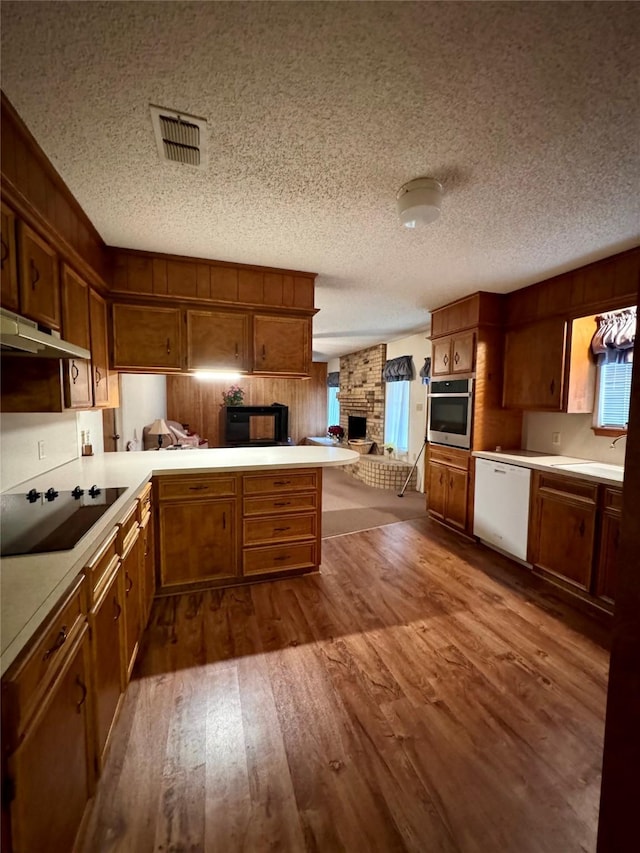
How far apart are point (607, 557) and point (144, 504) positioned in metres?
3.01

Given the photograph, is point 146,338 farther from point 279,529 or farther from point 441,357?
point 441,357

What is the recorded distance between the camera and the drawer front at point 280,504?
2.65 metres

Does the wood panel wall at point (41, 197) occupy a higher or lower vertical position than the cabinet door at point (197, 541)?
higher

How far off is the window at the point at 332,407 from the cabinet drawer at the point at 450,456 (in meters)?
4.58

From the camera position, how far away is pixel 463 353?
11.7 ft

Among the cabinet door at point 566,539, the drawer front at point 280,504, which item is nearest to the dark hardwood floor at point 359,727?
the cabinet door at point 566,539

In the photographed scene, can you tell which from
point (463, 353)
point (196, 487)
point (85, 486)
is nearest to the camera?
point (85, 486)

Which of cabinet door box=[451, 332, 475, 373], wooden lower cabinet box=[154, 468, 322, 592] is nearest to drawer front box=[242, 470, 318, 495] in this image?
wooden lower cabinet box=[154, 468, 322, 592]

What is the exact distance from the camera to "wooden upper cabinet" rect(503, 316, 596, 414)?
9.54ft

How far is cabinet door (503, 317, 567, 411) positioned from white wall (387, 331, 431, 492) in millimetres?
1874

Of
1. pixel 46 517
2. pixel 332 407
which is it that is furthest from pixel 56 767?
pixel 332 407

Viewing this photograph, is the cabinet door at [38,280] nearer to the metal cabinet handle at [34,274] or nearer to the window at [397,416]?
the metal cabinet handle at [34,274]

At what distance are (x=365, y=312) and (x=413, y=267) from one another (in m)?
1.50

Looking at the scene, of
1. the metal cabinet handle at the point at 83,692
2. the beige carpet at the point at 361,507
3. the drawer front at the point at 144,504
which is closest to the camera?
the metal cabinet handle at the point at 83,692
